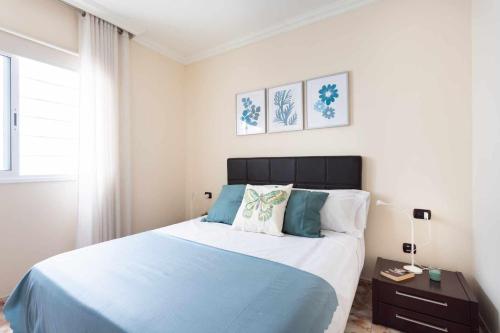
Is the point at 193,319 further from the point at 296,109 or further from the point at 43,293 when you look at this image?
the point at 296,109

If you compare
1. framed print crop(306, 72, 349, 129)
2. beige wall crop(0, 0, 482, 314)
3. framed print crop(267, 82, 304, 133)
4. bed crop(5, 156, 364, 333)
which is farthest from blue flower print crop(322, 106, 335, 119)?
bed crop(5, 156, 364, 333)

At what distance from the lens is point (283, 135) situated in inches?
106

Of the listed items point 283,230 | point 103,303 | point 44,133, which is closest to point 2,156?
point 44,133

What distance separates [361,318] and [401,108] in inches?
68.1

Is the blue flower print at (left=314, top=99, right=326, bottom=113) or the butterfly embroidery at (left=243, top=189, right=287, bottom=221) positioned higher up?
the blue flower print at (left=314, top=99, right=326, bottom=113)

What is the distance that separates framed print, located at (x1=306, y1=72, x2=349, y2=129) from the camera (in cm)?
231

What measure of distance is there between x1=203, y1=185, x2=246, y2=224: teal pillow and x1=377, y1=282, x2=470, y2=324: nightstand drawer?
1.31 m

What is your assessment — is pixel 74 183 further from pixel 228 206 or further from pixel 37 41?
pixel 228 206

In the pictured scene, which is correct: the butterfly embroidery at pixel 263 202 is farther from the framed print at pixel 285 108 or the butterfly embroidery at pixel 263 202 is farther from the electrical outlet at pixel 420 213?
the electrical outlet at pixel 420 213

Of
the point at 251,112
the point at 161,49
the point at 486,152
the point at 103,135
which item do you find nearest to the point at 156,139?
the point at 103,135

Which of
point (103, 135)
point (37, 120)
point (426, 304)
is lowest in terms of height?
point (426, 304)

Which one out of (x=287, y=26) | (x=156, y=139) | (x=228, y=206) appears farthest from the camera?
(x=156, y=139)

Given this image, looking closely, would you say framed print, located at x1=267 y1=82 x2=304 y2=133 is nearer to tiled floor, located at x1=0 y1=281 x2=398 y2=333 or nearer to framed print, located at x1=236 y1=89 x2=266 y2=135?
framed print, located at x1=236 y1=89 x2=266 y2=135

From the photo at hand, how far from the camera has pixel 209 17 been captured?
2.54 meters
